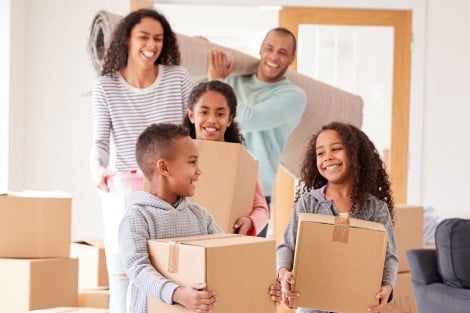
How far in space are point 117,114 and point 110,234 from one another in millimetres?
383

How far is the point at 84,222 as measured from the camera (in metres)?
5.23

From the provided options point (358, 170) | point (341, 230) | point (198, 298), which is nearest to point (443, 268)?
point (358, 170)

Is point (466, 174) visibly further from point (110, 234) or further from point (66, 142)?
point (110, 234)

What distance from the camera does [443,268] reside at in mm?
3418

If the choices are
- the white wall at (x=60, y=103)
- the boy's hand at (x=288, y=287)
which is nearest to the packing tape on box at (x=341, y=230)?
the boy's hand at (x=288, y=287)

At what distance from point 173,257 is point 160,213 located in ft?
0.59

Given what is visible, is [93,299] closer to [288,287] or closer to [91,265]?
[91,265]

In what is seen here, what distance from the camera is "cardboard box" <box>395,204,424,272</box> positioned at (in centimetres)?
378

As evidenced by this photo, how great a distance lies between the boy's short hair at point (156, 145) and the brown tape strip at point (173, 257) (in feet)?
0.96

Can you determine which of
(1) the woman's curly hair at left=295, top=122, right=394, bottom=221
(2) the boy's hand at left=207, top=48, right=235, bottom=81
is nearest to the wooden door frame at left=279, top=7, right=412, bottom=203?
(2) the boy's hand at left=207, top=48, right=235, bottom=81

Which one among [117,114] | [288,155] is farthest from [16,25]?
[117,114]

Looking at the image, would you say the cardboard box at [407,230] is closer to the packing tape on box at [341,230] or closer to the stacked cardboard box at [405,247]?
the stacked cardboard box at [405,247]

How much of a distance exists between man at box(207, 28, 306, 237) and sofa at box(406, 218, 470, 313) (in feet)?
2.31

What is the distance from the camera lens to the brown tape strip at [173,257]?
6.23ft
